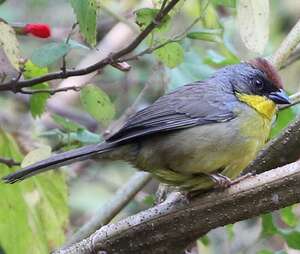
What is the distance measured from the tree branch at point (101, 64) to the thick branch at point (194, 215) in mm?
544

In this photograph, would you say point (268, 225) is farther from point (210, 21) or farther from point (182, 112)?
A: point (210, 21)

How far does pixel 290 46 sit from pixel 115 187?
2.49 metres

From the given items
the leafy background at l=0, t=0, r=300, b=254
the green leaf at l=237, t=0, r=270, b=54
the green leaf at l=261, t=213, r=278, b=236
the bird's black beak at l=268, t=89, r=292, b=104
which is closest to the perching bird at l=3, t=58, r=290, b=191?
the bird's black beak at l=268, t=89, r=292, b=104

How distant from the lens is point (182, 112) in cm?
342

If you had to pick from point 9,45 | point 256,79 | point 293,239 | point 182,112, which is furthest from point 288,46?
point 9,45

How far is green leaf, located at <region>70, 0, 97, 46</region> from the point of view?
272cm

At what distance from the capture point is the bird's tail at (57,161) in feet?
9.87

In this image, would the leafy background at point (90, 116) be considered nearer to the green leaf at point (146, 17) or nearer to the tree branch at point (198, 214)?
the green leaf at point (146, 17)

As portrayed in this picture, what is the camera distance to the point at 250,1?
9.46ft

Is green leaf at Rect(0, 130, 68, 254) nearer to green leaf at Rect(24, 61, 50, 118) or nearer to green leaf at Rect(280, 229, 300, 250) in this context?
green leaf at Rect(24, 61, 50, 118)

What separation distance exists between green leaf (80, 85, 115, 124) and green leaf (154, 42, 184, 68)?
25 cm

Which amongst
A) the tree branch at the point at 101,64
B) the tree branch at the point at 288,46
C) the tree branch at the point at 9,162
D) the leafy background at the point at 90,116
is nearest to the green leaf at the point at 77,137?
the leafy background at the point at 90,116

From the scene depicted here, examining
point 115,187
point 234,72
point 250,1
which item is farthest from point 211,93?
point 115,187

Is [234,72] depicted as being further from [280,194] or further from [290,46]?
[280,194]
